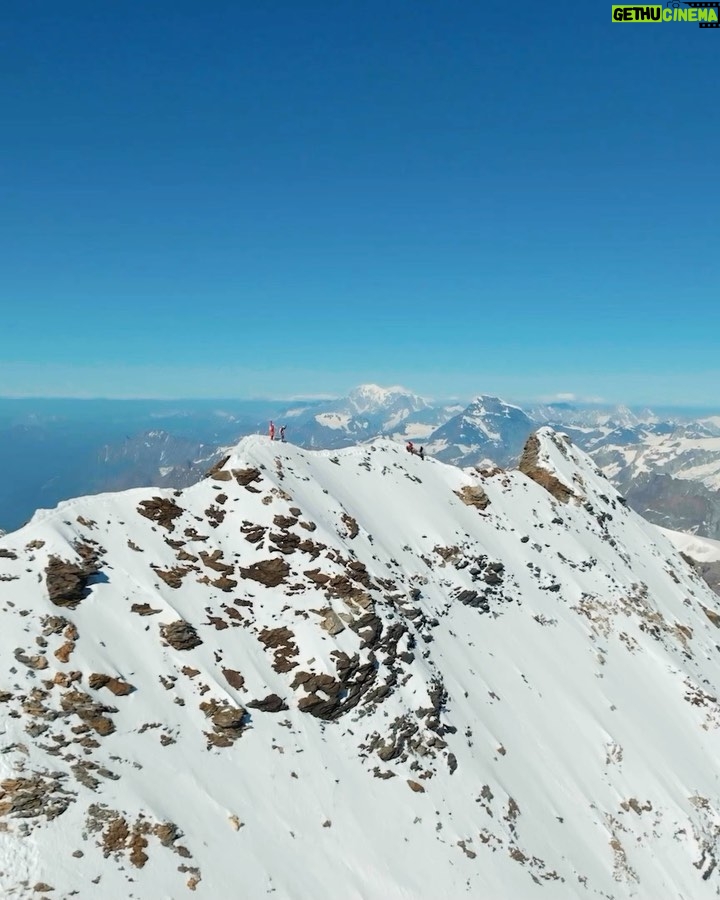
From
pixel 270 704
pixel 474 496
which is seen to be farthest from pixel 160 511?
pixel 474 496

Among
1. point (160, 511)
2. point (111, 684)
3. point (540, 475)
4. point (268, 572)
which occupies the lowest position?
point (111, 684)

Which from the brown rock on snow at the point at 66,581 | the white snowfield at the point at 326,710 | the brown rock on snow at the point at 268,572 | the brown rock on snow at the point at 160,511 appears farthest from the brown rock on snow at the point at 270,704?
the brown rock on snow at the point at 160,511

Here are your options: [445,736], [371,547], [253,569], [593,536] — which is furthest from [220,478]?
[593,536]

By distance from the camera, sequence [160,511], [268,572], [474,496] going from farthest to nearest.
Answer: [474,496] < [160,511] < [268,572]

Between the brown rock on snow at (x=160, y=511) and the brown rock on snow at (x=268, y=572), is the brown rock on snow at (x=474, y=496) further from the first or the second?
the brown rock on snow at (x=160, y=511)

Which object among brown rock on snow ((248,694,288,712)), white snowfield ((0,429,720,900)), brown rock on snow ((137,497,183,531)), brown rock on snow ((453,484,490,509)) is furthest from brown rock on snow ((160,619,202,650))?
brown rock on snow ((453,484,490,509))

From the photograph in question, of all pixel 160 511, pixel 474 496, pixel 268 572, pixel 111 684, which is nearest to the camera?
pixel 111 684

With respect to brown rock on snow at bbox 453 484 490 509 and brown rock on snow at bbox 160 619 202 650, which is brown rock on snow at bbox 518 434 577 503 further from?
brown rock on snow at bbox 160 619 202 650

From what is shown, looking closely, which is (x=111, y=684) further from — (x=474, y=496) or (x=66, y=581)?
(x=474, y=496)
